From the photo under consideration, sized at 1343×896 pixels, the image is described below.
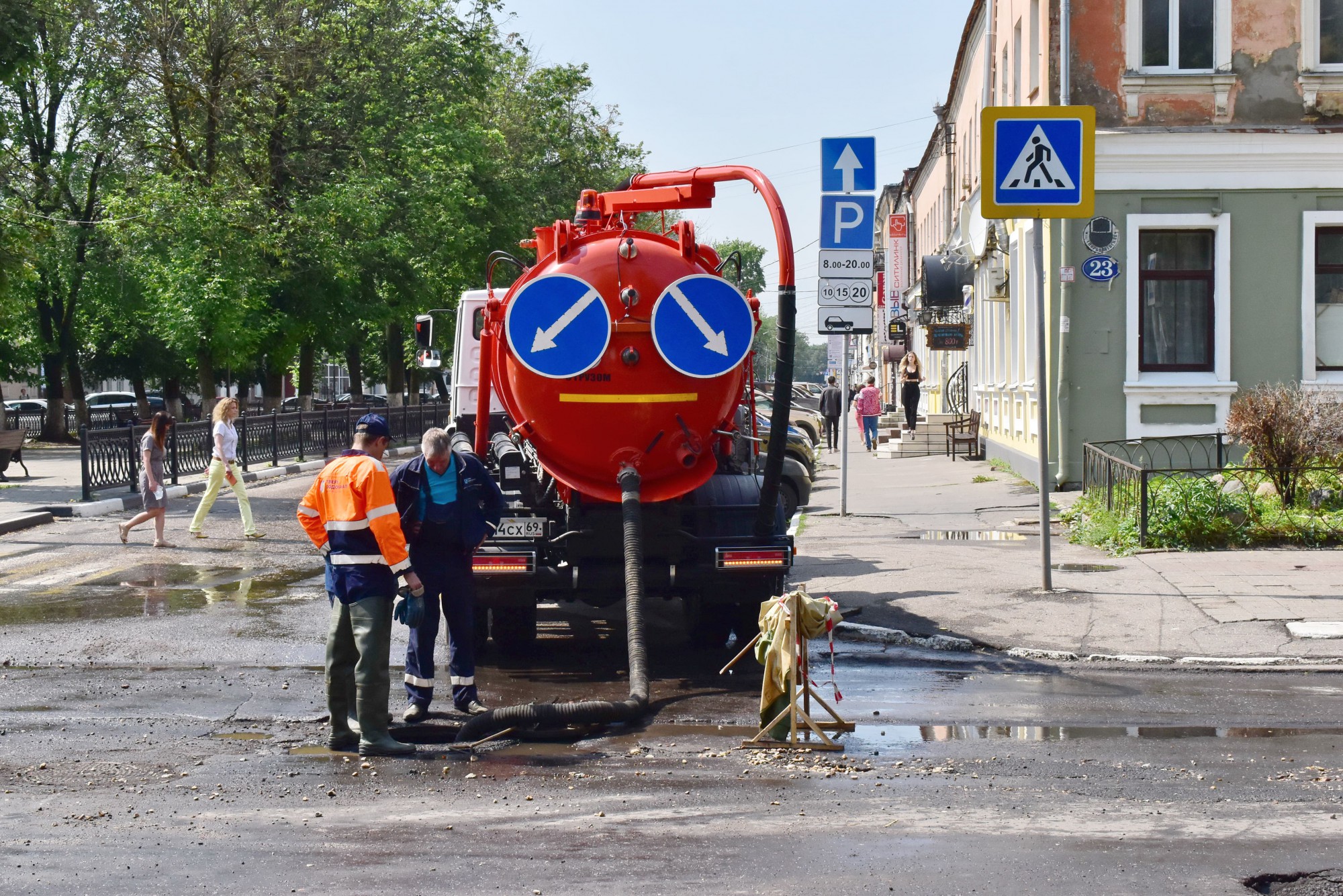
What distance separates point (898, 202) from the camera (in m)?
73.4

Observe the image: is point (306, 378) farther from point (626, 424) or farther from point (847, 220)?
point (626, 424)

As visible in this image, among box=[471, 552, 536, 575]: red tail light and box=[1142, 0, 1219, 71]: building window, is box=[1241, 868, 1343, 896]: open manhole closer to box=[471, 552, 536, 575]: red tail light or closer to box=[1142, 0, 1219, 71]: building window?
box=[471, 552, 536, 575]: red tail light

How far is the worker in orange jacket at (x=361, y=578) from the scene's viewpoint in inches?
271

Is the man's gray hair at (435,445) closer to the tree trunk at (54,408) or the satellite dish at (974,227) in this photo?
the satellite dish at (974,227)

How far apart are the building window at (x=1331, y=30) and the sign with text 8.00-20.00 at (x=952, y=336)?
12031 millimetres

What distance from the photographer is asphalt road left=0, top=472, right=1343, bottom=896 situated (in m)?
4.85

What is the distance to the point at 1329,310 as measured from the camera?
18094mm

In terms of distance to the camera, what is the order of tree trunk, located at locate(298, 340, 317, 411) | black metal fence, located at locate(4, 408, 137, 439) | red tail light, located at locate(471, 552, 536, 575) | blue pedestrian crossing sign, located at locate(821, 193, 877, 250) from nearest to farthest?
red tail light, located at locate(471, 552, 536, 575)
blue pedestrian crossing sign, located at locate(821, 193, 877, 250)
tree trunk, located at locate(298, 340, 317, 411)
black metal fence, located at locate(4, 408, 137, 439)

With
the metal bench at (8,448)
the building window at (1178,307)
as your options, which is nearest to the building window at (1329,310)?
the building window at (1178,307)

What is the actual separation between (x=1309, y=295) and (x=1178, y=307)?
5.30ft

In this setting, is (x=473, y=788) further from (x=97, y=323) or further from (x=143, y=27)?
(x=97, y=323)

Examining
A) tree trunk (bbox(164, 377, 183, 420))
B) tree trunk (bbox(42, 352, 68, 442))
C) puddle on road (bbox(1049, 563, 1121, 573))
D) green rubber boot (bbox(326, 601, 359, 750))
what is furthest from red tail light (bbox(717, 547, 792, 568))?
tree trunk (bbox(164, 377, 183, 420))

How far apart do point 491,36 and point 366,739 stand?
38.9 m

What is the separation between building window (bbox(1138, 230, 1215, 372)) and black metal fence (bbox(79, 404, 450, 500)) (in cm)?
1177
